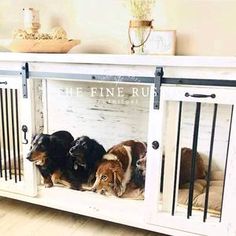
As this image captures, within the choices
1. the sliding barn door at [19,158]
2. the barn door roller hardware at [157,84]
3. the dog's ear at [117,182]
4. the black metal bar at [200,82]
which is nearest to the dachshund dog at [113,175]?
the dog's ear at [117,182]

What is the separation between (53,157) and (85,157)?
175mm

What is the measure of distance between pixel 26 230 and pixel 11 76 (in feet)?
2.63

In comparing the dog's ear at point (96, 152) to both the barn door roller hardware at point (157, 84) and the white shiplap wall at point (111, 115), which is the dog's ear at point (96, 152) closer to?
the white shiplap wall at point (111, 115)

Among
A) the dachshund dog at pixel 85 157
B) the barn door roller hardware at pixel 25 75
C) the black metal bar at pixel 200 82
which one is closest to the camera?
the black metal bar at pixel 200 82

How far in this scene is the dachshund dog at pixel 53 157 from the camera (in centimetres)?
159

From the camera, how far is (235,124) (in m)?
1.23

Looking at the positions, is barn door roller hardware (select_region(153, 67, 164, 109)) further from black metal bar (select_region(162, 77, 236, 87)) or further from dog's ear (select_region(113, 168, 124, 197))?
dog's ear (select_region(113, 168, 124, 197))

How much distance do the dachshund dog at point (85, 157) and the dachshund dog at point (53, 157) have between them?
0.17 feet

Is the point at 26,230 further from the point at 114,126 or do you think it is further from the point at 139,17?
the point at 139,17

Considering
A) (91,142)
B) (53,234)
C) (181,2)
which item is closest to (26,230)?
(53,234)

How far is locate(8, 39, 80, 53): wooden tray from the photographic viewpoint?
5.14 feet

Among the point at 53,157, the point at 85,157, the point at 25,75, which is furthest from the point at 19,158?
the point at 25,75

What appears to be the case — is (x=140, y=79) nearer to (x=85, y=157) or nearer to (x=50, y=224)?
(x=85, y=157)

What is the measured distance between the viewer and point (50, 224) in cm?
164
